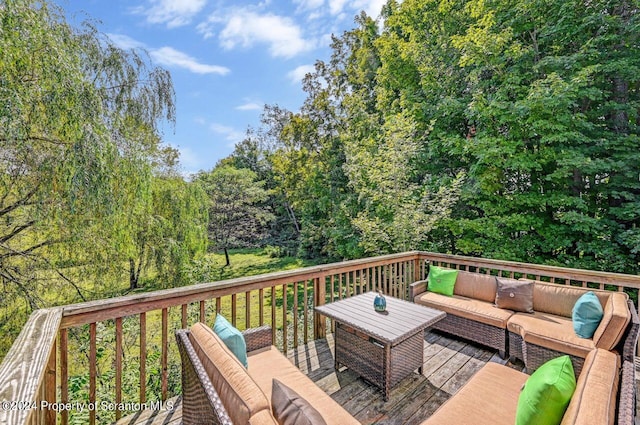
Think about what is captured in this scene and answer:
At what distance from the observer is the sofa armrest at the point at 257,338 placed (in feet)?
7.80

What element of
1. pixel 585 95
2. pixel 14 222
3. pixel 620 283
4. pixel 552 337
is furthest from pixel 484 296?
pixel 14 222

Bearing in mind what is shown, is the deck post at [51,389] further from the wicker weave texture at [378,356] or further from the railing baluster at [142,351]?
the wicker weave texture at [378,356]

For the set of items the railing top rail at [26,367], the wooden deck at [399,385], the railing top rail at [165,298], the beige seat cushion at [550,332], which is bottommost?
the wooden deck at [399,385]

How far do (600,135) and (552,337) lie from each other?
536 centimetres

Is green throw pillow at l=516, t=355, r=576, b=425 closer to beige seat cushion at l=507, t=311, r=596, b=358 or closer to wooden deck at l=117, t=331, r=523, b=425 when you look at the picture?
wooden deck at l=117, t=331, r=523, b=425

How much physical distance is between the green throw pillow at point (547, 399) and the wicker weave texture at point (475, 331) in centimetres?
206

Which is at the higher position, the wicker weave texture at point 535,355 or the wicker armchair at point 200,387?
the wicker armchair at point 200,387

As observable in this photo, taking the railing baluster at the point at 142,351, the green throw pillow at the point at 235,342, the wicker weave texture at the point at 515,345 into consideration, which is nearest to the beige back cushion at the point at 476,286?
the wicker weave texture at the point at 515,345

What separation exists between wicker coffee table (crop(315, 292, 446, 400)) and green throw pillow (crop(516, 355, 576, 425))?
1107 mm

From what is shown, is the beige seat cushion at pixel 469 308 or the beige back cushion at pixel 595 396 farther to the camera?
the beige seat cushion at pixel 469 308

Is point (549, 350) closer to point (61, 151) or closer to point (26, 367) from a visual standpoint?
point (26, 367)

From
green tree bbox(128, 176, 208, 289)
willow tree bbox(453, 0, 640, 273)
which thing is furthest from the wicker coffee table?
willow tree bbox(453, 0, 640, 273)

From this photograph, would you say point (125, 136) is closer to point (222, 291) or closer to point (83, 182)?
point (83, 182)

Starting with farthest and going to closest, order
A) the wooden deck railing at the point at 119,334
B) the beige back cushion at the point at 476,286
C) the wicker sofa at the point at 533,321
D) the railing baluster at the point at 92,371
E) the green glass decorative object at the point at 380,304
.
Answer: the beige back cushion at the point at 476,286, the green glass decorative object at the point at 380,304, the wicker sofa at the point at 533,321, the railing baluster at the point at 92,371, the wooden deck railing at the point at 119,334
